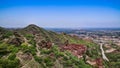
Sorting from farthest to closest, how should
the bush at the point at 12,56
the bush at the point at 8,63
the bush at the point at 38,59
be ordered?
the bush at the point at 38,59
the bush at the point at 12,56
the bush at the point at 8,63

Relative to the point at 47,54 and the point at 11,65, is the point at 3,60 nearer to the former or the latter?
the point at 11,65

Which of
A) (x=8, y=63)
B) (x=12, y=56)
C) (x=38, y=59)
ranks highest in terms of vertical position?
(x=12, y=56)

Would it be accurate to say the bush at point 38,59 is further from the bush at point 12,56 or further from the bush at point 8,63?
the bush at point 8,63

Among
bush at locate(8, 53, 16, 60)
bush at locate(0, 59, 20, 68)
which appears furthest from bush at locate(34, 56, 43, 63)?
bush at locate(0, 59, 20, 68)

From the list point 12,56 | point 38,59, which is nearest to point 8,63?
point 12,56

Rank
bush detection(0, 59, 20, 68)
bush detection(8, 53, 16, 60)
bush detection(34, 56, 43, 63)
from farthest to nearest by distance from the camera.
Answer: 1. bush detection(34, 56, 43, 63)
2. bush detection(8, 53, 16, 60)
3. bush detection(0, 59, 20, 68)

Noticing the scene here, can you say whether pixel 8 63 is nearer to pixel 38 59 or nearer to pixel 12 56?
pixel 12 56

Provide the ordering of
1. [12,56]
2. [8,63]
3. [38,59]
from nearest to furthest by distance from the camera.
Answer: [8,63] → [12,56] → [38,59]

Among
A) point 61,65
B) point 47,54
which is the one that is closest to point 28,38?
point 47,54

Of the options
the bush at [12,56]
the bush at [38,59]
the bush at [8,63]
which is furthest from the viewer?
the bush at [38,59]

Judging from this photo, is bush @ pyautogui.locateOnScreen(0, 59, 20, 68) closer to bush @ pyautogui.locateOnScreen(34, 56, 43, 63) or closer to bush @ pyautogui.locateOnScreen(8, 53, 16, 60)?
bush @ pyautogui.locateOnScreen(8, 53, 16, 60)

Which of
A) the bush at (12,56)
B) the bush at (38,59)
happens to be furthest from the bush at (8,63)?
the bush at (38,59)
